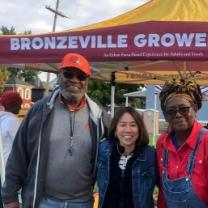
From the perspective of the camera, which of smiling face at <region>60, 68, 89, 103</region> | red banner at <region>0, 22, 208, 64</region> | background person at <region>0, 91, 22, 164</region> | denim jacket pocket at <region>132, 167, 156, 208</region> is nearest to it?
denim jacket pocket at <region>132, 167, 156, 208</region>

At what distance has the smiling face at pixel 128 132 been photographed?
3.38 m

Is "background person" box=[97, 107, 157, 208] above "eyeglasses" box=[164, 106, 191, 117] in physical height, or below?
below

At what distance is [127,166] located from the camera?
10.9ft

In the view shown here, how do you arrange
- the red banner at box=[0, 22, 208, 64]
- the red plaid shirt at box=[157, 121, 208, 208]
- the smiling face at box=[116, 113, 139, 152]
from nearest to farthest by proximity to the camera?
the red plaid shirt at box=[157, 121, 208, 208], the smiling face at box=[116, 113, 139, 152], the red banner at box=[0, 22, 208, 64]

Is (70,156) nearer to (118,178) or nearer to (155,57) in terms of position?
(118,178)

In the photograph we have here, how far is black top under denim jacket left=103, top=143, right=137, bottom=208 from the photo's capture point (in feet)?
10.8

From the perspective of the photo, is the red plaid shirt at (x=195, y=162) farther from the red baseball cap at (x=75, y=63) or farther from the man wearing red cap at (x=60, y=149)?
the red baseball cap at (x=75, y=63)

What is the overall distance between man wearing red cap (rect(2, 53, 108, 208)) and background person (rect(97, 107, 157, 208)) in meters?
0.15

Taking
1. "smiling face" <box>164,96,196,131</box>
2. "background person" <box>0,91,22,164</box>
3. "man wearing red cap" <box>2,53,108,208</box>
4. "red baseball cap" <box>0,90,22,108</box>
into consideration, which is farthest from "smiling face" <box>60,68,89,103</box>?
"red baseball cap" <box>0,90,22,108</box>

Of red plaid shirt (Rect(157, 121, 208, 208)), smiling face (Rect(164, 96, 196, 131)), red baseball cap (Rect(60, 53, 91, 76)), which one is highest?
red baseball cap (Rect(60, 53, 91, 76))

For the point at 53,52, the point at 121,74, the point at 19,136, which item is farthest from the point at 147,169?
the point at 121,74

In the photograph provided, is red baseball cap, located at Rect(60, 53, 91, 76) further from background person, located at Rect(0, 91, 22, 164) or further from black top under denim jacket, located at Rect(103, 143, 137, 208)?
background person, located at Rect(0, 91, 22, 164)

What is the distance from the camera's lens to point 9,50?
4547mm

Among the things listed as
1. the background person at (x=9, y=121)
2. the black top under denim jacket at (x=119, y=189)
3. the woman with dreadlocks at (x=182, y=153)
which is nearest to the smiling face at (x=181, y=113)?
the woman with dreadlocks at (x=182, y=153)
